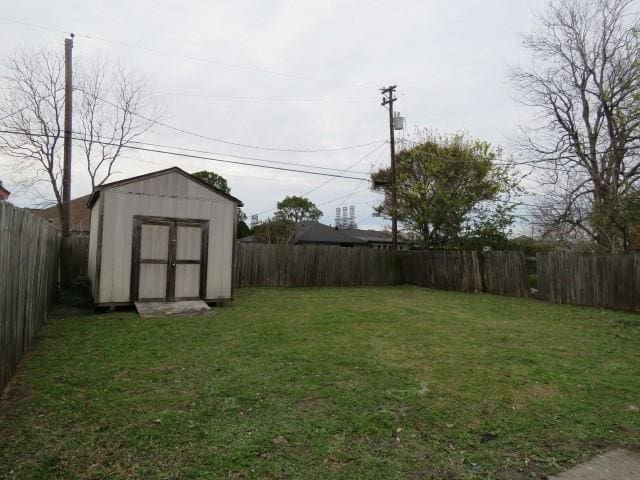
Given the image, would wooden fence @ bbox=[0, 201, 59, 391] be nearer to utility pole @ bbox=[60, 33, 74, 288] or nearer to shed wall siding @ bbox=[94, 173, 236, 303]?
shed wall siding @ bbox=[94, 173, 236, 303]

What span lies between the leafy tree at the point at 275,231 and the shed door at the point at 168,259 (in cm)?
2205

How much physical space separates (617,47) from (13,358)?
1894 cm

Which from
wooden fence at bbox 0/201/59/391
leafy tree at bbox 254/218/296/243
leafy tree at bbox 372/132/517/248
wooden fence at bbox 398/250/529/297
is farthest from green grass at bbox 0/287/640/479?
leafy tree at bbox 254/218/296/243

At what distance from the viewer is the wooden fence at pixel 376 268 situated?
1292cm

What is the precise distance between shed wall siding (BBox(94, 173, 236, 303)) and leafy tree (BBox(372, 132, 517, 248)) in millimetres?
10854

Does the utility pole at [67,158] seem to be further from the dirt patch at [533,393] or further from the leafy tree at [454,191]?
the leafy tree at [454,191]

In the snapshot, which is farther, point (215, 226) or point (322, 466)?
point (215, 226)

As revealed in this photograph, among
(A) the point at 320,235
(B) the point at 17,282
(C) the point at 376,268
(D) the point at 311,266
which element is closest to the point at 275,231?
(A) the point at 320,235

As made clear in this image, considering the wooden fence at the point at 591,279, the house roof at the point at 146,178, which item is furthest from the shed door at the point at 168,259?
the wooden fence at the point at 591,279

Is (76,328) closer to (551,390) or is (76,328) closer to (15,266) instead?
(15,266)

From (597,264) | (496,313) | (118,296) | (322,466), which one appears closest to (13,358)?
(322,466)

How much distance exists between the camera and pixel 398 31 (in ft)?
32.7

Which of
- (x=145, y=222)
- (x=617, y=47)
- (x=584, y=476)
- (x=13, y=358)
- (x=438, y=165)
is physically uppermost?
(x=617, y=47)

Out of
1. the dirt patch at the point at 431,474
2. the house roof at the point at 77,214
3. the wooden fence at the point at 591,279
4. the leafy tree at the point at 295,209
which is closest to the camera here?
the dirt patch at the point at 431,474
